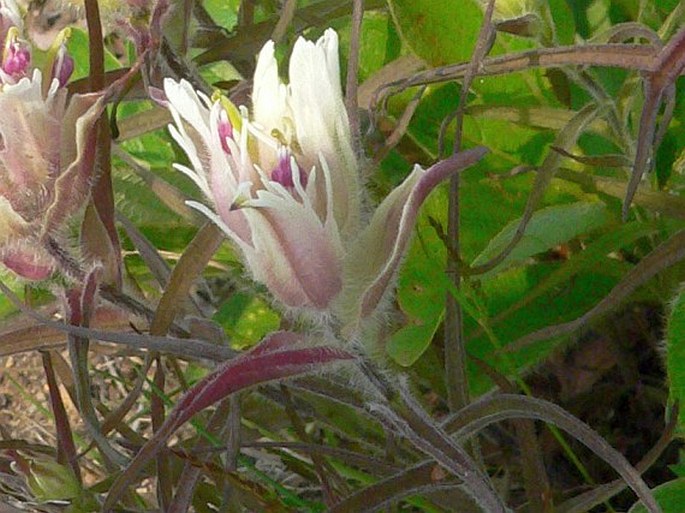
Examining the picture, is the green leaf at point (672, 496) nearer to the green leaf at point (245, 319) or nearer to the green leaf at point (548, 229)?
the green leaf at point (548, 229)

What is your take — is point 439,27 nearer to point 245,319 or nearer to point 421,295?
point 421,295

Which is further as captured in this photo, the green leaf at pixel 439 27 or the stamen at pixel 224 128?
the green leaf at pixel 439 27

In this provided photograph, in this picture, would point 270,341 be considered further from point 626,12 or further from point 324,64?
point 626,12

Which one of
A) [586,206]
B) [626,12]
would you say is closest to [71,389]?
[586,206]

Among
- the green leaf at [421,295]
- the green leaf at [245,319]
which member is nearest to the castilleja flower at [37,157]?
the green leaf at [421,295]

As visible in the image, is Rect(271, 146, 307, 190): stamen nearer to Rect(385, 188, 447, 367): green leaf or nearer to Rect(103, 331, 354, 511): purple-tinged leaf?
Rect(103, 331, 354, 511): purple-tinged leaf

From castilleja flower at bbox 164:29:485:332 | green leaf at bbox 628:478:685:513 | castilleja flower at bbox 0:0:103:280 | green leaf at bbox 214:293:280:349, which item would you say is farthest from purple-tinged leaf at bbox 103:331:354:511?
green leaf at bbox 214:293:280:349

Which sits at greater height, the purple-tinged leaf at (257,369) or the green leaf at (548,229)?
the purple-tinged leaf at (257,369)

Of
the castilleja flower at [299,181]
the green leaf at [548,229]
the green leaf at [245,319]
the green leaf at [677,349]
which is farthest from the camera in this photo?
the green leaf at [245,319]
